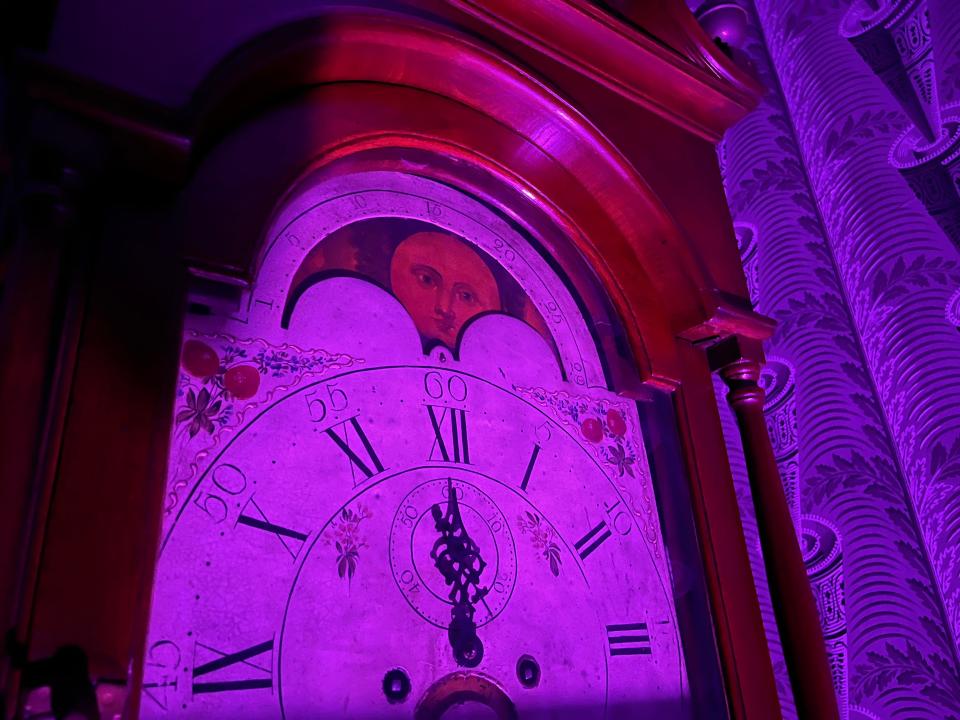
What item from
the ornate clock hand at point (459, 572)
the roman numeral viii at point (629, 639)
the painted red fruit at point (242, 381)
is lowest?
the roman numeral viii at point (629, 639)

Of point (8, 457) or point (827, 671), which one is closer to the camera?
point (8, 457)

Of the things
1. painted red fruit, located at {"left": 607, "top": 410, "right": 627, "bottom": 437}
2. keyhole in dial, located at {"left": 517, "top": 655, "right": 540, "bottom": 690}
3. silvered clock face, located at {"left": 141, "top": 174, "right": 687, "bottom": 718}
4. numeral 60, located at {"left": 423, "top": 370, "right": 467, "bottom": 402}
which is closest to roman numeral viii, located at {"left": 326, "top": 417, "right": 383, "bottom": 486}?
silvered clock face, located at {"left": 141, "top": 174, "right": 687, "bottom": 718}

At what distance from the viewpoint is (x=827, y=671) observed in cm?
92

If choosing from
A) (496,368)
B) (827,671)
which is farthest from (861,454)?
(496,368)

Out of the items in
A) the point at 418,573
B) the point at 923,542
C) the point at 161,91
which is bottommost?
the point at 418,573

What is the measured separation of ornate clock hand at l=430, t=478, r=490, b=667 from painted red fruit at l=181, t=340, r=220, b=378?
0.90ft

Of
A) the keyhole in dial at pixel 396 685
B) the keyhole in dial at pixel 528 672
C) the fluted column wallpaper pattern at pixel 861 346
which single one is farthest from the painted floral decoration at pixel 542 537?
the fluted column wallpaper pattern at pixel 861 346

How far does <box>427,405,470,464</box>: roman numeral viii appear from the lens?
0.85 metres

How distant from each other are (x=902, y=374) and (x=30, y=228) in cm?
161

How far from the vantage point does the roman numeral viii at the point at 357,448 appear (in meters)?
0.79

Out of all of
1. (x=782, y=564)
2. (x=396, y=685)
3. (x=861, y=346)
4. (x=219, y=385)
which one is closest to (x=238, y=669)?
(x=396, y=685)

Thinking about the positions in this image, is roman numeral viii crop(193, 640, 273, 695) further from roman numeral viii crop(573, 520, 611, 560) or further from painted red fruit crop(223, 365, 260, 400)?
roman numeral viii crop(573, 520, 611, 560)

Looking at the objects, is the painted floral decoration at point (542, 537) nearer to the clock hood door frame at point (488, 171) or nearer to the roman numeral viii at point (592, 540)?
the roman numeral viii at point (592, 540)

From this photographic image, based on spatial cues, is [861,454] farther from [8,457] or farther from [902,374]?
[8,457]
